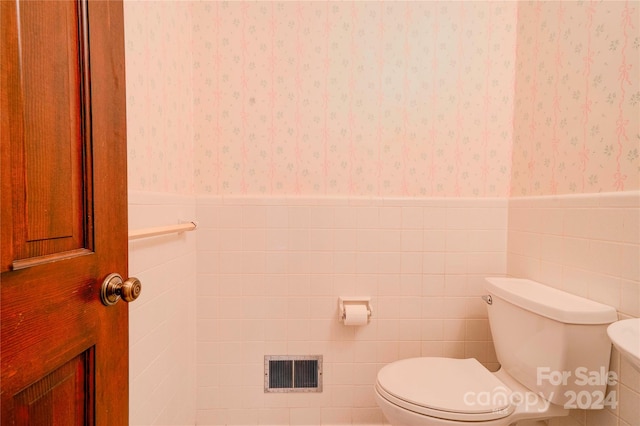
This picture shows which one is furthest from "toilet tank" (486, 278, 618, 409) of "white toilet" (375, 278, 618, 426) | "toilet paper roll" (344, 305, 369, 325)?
"toilet paper roll" (344, 305, 369, 325)

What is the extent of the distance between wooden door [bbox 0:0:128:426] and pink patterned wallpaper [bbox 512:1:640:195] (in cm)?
142

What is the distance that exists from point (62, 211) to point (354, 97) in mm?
1304

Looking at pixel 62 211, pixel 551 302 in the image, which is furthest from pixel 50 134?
pixel 551 302

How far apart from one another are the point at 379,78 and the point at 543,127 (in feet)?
2.44

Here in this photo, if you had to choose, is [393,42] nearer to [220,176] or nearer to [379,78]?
[379,78]

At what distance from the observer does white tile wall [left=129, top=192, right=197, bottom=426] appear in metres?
0.99

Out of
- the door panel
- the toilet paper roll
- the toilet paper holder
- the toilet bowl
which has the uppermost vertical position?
the door panel

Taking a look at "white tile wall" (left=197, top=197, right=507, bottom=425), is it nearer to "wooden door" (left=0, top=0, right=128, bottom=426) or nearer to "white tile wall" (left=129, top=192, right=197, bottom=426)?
"white tile wall" (left=129, top=192, right=197, bottom=426)

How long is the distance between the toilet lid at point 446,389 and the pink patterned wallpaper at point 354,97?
0.77 meters

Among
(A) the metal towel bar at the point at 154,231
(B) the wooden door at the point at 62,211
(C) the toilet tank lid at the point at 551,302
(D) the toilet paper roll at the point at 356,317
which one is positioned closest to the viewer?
(B) the wooden door at the point at 62,211

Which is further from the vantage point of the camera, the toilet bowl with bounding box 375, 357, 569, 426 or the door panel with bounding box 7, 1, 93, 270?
the toilet bowl with bounding box 375, 357, 569, 426

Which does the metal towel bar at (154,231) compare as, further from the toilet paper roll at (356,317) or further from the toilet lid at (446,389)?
the toilet lid at (446,389)

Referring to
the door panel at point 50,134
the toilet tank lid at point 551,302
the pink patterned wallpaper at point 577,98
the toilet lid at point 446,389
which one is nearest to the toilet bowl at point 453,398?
the toilet lid at point 446,389

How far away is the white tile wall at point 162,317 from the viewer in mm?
995
